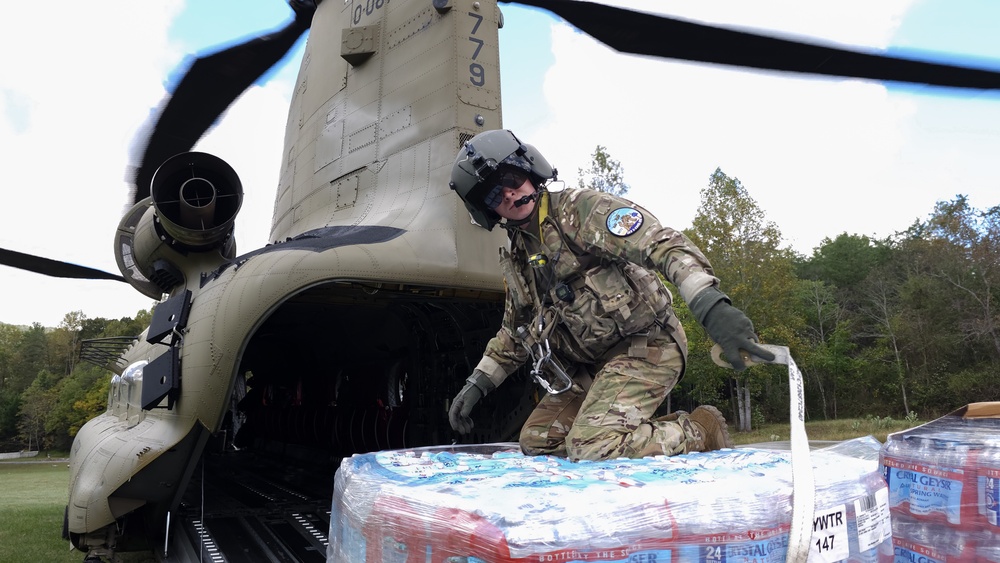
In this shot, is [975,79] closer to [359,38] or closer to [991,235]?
[359,38]

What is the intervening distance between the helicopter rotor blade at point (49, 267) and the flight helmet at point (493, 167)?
4.88 metres

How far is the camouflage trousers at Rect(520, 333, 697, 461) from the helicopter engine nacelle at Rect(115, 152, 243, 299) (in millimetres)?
2866

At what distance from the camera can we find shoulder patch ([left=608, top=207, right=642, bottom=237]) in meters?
2.25

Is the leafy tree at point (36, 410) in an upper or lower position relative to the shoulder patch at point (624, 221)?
lower

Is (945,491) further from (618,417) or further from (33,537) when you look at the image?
(33,537)

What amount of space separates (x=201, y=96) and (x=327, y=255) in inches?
112

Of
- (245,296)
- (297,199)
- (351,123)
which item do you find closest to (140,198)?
(297,199)

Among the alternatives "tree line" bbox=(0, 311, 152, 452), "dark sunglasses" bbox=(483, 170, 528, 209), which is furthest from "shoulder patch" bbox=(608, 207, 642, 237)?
"tree line" bbox=(0, 311, 152, 452)

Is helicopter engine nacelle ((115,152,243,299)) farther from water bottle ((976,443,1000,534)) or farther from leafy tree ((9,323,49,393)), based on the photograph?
leafy tree ((9,323,49,393))

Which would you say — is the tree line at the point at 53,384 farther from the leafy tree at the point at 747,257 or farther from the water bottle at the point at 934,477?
the water bottle at the point at 934,477

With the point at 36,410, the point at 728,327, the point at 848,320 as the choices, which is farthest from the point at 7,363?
the point at 728,327

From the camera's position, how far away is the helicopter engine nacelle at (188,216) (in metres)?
4.34

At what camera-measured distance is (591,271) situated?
247 cm

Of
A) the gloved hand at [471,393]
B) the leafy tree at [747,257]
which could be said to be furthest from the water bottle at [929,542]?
the leafy tree at [747,257]
